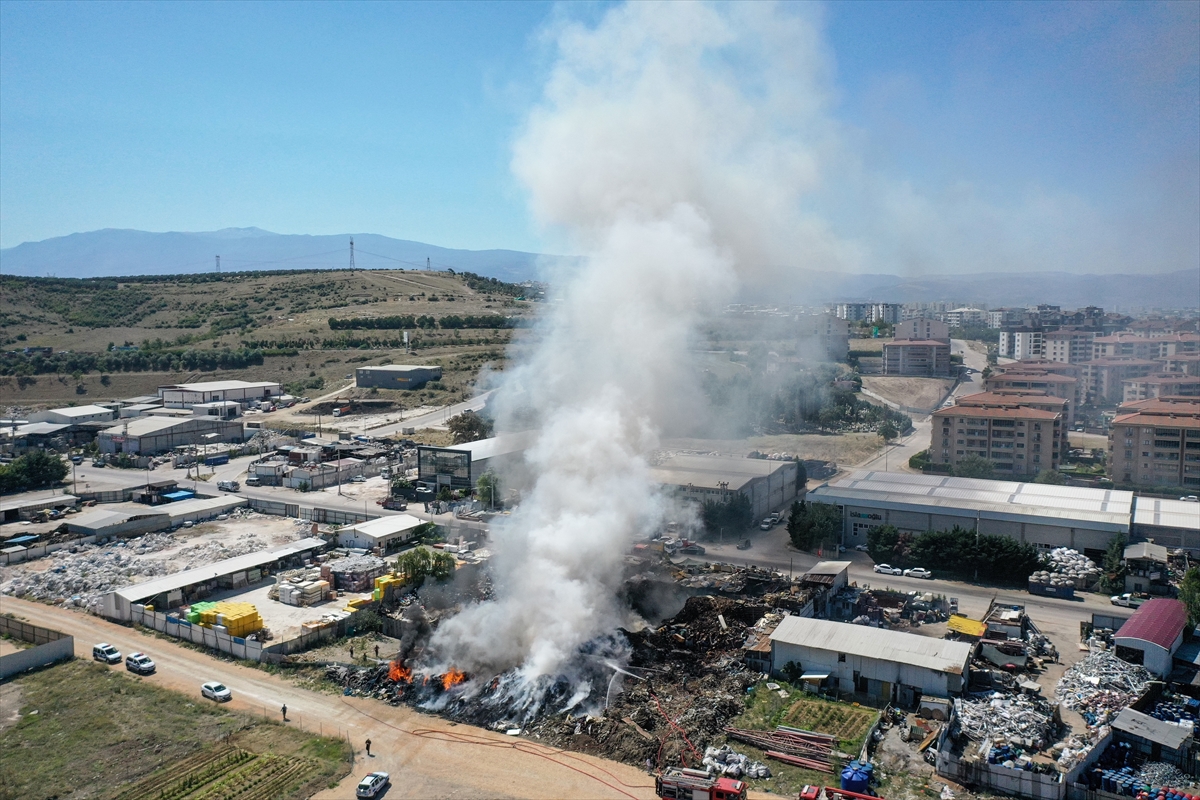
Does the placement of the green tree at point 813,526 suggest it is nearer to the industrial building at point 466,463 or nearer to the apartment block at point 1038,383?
the industrial building at point 466,463

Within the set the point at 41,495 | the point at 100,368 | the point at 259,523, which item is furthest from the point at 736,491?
the point at 100,368

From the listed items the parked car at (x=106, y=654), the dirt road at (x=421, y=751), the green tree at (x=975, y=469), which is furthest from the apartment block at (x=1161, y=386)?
the parked car at (x=106, y=654)

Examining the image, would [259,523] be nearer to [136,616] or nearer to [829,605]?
[136,616]

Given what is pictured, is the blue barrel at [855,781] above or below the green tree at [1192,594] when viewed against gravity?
below

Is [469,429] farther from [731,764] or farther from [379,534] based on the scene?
[731,764]

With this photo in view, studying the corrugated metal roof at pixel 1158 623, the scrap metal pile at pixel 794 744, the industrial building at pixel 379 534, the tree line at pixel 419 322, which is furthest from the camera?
the tree line at pixel 419 322

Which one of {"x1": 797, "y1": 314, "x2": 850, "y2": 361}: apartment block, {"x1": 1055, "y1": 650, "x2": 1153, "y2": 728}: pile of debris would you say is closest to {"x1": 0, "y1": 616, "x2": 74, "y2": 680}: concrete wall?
{"x1": 1055, "y1": 650, "x2": 1153, "y2": 728}: pile of debris
